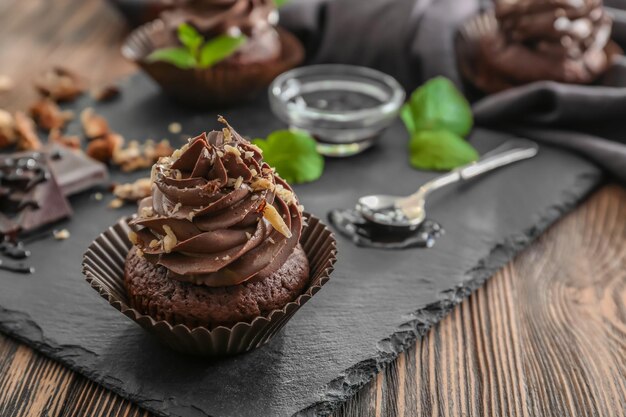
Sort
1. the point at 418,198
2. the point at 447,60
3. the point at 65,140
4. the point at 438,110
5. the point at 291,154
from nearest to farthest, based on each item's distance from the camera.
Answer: the point at 418,198
the point at 291,154
the point at 65,140
the point at 438,110
the point at 447,60

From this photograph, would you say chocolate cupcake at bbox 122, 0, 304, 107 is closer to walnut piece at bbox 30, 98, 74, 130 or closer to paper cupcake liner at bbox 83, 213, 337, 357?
walnut piece at bbox 30, 98, 74, 130

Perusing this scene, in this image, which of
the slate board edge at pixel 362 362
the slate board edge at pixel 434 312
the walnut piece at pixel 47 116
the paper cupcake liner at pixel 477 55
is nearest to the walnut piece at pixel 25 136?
the walnut piece at pixel 47 116

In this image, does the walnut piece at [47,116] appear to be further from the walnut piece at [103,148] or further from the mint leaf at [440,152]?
the mint leaf at [440,152]

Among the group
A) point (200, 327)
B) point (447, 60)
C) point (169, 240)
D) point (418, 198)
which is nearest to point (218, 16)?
point (447, 60)

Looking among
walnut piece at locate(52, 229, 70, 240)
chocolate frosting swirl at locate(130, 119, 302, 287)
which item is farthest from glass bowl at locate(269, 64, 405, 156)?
chocolate frosting swirl at locate(130, 119, 302, 287)

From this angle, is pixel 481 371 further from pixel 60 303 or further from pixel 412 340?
pixel 60 303

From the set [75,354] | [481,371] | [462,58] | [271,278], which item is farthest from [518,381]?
[462,58]

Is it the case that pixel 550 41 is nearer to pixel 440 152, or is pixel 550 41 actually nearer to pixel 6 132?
pixel 440 152
